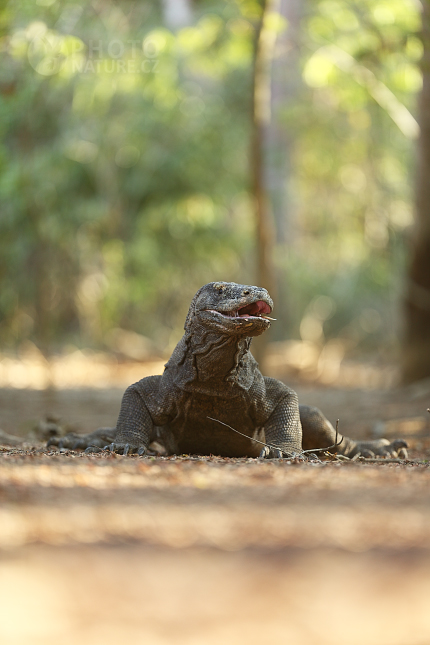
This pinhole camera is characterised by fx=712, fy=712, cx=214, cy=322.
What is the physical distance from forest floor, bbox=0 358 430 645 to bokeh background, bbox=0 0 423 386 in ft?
27.7

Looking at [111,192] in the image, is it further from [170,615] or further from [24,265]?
[170,615]

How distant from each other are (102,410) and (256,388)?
18.8 ft

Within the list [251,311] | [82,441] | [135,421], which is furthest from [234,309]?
[82,441]

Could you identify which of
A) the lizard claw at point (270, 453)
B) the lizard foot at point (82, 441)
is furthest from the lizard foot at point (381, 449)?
the lizard foot at point (82, 441)

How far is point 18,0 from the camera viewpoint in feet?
27.7

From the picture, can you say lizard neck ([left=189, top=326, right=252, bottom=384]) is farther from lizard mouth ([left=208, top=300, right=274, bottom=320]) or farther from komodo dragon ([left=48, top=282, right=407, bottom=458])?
lizard mouth ([left=208, top=300, right=274, bottom=320])

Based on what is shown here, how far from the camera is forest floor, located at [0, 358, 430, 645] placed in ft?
6.01

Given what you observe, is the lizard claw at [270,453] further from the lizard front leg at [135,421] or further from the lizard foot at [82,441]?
the lizard foot at [82,441]

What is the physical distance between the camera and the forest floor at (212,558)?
1.83 metres

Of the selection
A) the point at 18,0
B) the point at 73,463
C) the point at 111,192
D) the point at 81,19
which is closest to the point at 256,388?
the point at 73,463

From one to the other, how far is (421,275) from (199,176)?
813cm

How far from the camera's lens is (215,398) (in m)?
4.35

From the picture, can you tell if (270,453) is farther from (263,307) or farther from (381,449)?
(381,449)

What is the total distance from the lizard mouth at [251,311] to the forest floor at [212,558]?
1237 millimetres
